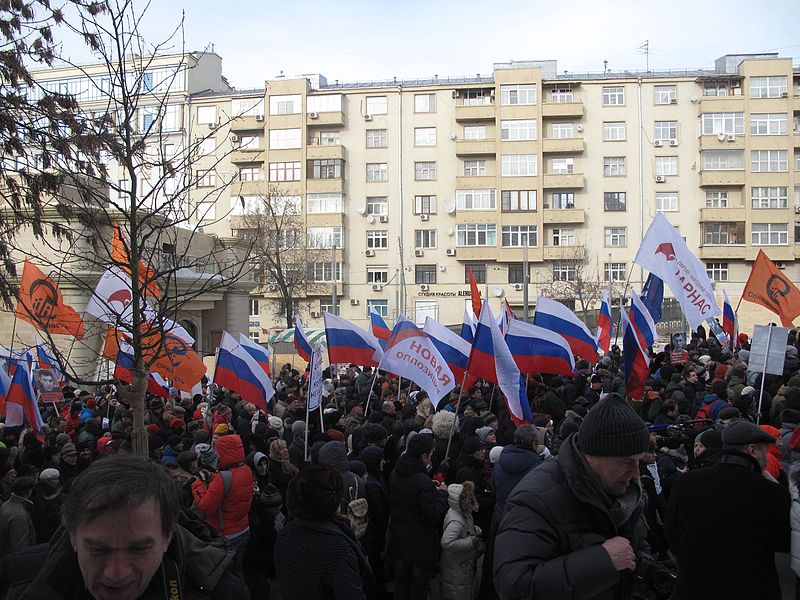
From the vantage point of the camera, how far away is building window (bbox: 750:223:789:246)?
4778 centimetres

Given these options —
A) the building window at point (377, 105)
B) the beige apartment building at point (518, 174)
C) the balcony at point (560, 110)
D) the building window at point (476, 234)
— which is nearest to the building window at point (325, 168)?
the beige apartment building at point (518, 174)

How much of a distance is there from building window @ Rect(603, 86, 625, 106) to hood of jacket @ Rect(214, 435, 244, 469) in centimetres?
4832

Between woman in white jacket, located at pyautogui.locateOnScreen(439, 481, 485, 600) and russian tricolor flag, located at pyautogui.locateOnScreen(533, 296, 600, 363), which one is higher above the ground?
russian tricolor flag, located at pyautogui.locateOnScreen(533, 296, 600, 363)

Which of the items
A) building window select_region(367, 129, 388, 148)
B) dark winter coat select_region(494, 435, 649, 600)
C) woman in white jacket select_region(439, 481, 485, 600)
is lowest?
woman in white jacket select_region(439, 481, 485, 600)

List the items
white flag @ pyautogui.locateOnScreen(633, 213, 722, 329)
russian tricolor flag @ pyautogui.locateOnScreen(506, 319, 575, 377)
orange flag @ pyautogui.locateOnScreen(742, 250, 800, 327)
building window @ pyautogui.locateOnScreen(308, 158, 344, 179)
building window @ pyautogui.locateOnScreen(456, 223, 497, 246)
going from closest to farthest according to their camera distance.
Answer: russian tricolor flag @ pyautogui.locateOnScreen(506, 319, 575, 377)
white flag @ pyautogui.locateOnScreen(633, 213, 722, 329)
orange flag @ pyautogui.locateOnScreen(742, 250, 800, 327)
building window @ pyautogui.locateOnScreen(456, 223, 497, 246)
building window @ pyautogui.locateOnScreen(308, 158, 344, 179)

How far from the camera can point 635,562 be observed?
2.60m

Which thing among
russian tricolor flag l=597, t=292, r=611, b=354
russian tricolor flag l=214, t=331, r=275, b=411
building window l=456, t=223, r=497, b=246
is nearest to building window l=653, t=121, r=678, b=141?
building window l=456, t=223, r=497, b=246

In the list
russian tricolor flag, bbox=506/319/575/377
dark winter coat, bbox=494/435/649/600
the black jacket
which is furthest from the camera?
russian tricolor flag, bbox=506/319/575/377

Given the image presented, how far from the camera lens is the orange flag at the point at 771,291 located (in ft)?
40.0

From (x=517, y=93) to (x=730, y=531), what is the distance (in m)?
48.1

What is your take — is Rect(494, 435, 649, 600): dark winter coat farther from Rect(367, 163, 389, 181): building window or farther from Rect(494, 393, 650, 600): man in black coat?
Rect(367, 163, 389, 181): building window

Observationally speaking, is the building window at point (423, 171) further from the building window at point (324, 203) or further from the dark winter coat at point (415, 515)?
the dark winter coat at point (415, 515)

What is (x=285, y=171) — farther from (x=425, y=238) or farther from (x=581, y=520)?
(x=581, y=520)

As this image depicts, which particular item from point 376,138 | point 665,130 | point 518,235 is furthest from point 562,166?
point 376,138
